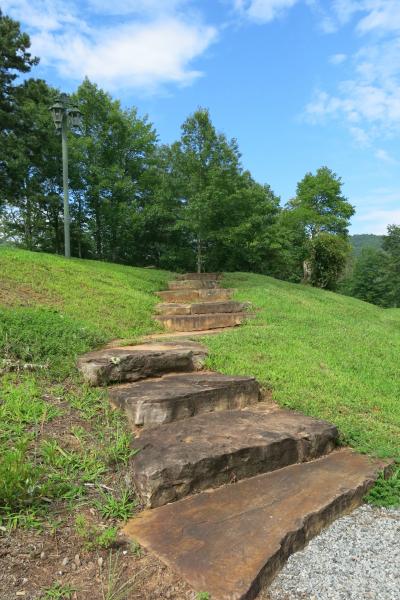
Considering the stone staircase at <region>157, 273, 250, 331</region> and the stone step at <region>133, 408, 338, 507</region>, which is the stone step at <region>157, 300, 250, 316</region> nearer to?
the stone staircase at <region>157, 273, 250, 331</region>

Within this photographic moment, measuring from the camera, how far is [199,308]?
6.93m

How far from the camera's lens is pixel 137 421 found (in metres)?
2.76

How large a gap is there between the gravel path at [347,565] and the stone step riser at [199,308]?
465 centimetres

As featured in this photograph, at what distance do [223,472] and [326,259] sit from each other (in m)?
19.8

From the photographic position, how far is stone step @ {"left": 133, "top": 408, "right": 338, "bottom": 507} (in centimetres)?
219

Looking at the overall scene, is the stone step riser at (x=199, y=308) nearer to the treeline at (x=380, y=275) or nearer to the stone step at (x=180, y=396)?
the stone step at (x=180, y=396)

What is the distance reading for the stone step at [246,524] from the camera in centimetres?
167

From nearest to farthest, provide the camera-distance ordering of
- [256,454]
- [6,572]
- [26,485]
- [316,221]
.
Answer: [6,572]
[26,485]
[256,454]
[316,221]

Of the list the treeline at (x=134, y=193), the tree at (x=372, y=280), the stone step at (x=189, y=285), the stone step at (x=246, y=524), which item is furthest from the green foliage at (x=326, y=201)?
the stone step at (x=246, y=524)

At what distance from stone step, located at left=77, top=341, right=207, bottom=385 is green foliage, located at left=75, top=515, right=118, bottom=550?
55.6 inches

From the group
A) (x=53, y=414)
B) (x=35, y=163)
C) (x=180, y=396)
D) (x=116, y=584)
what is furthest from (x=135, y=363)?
(x=35, y=163)

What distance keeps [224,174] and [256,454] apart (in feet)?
32.1

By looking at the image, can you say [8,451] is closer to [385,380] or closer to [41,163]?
[385,380]

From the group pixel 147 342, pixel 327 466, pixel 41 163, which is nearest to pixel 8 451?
pixel 327 466
